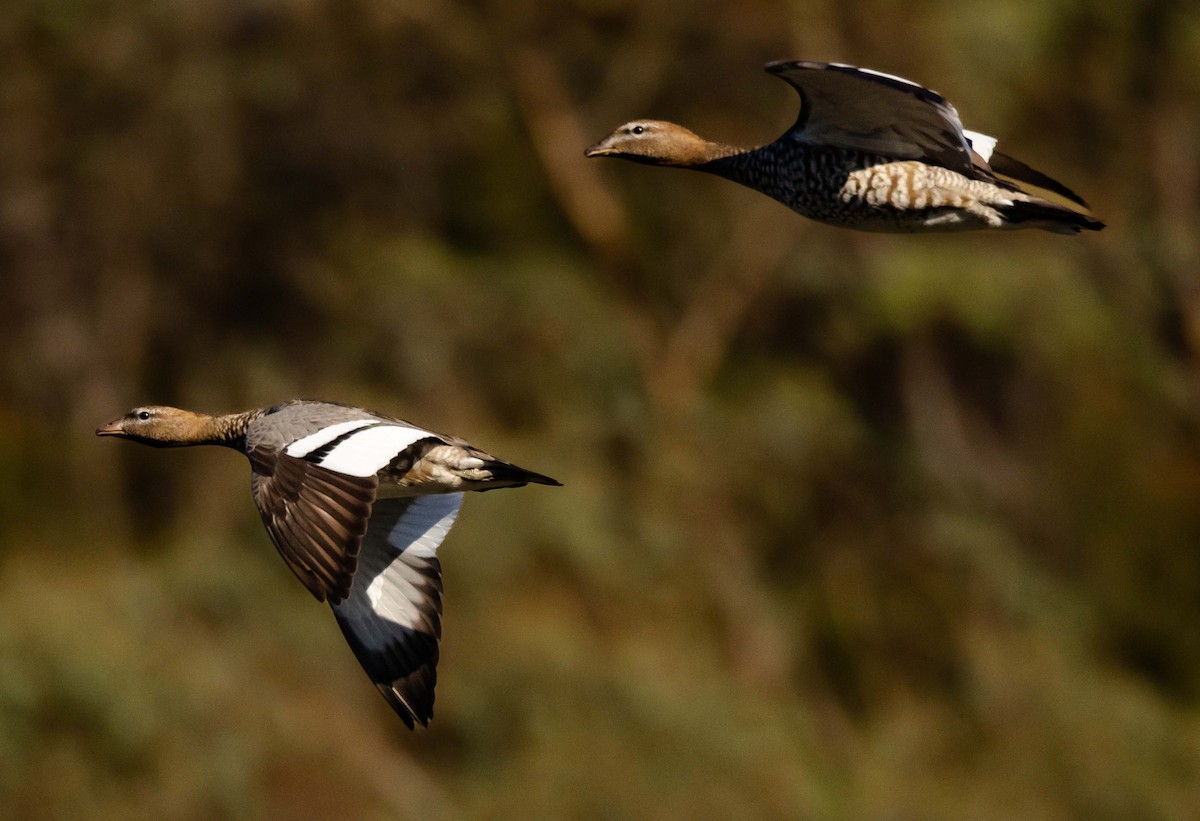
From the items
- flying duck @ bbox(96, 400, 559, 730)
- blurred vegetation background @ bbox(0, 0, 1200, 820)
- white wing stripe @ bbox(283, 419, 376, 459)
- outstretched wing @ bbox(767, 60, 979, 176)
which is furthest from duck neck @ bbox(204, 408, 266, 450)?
blurred vegetation background @ bbox(0, 0, 1200, 820)

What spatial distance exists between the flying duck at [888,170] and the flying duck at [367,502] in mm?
2089

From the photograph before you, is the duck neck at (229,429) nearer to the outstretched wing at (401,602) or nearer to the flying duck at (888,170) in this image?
the outstretched wing at (401,602)

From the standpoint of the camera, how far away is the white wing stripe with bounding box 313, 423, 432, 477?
8.88 m

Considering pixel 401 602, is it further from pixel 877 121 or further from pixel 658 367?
pixel 658 367

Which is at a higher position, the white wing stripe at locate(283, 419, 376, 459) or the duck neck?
the white wing stripe at locate(283, 419, 376, 459)

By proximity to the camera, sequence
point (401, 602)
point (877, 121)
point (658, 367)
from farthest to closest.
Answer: point (658, 367)
point (401, 602)
point (877, 121)

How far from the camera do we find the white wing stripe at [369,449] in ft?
29.1

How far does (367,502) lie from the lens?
861cm

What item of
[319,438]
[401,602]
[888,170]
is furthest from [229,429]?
[888,170]

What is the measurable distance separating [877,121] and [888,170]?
243mm

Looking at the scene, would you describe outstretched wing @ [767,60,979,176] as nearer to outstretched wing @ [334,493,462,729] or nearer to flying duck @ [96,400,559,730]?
flying duck @ [96,400,559,730]

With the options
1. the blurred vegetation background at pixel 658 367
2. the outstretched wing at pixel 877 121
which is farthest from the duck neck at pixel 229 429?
the blurred vegetation background at pixel 658 367

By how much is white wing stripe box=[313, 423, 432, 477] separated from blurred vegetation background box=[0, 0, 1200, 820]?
11821 mm

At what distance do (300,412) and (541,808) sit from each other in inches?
440
